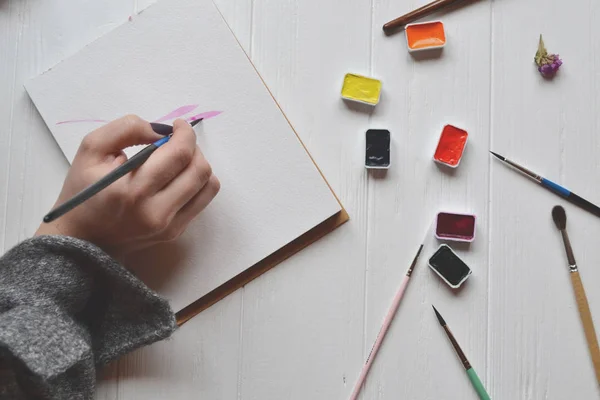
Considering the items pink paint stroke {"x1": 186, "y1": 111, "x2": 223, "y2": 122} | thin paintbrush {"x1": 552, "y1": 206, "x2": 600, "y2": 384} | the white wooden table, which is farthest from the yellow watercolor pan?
thin paintbrush {"x1": 552, "y1": 206, "x2": 600, "y2": 384}

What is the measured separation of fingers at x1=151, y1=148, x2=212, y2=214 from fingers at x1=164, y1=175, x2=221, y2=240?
0.01 meters

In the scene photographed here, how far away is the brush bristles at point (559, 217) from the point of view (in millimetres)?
684

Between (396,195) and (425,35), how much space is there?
20 cm

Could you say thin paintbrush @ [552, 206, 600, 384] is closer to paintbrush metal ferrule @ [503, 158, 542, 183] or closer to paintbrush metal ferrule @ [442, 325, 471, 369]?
paintbrush metal ferrule @ [503, 158, 542, 183]

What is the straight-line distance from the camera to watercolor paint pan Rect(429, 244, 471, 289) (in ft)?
2.20

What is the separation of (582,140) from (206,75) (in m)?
0.46

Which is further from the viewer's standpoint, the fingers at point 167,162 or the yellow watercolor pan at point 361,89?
the yellow watercolor pan at point 361,89

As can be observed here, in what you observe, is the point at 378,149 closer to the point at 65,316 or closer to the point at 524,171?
the point at 524,171

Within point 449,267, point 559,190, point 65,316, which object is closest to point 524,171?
point 559,190

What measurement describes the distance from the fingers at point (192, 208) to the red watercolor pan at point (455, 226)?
263 millimetres

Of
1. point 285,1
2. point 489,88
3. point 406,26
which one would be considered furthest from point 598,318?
point 285,1

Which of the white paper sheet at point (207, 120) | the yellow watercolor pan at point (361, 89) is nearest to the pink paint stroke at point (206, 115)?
the white paper sheet at point (207, 120)

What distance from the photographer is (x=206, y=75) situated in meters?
0.68

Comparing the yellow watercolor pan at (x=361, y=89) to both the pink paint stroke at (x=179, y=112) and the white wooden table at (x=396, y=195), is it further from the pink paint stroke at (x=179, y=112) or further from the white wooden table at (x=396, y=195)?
the pink paint stroke at (x=179, y=112)
